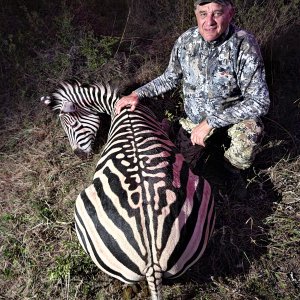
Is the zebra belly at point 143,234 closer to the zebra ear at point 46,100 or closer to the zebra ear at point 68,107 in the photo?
the zebra ear at point 68,107

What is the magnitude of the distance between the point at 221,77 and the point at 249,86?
264 millimetres

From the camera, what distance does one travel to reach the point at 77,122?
152 inches

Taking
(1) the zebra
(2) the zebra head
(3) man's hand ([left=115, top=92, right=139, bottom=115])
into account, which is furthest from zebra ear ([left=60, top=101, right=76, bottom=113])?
(1) the zebra

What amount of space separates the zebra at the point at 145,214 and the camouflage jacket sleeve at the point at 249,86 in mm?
612

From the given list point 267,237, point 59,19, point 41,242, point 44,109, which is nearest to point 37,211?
point 41,242

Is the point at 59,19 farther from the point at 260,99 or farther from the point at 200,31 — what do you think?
the point at 260,99

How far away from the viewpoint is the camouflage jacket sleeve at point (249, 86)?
2.91m

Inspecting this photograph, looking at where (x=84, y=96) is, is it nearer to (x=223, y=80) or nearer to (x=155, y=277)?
(x=223, y=80)

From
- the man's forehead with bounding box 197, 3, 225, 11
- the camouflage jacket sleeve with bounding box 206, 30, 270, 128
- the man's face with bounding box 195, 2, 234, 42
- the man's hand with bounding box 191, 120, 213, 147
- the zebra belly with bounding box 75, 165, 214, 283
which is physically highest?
the man's forehead with bounding box 197, 3, 225, 11

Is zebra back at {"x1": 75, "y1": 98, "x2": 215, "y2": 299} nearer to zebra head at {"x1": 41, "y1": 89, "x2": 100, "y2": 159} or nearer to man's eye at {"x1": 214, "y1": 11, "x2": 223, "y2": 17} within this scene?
man's eye at {"x1": 214, "y1": 11, "x2": 223, "y2": 17}

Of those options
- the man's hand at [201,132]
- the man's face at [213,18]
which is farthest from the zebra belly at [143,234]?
the man's face at [213,18]

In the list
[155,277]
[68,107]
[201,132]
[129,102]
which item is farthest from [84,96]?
[155,277]

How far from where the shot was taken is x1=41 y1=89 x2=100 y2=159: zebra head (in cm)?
384

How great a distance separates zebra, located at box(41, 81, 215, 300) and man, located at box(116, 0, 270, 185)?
626mm
